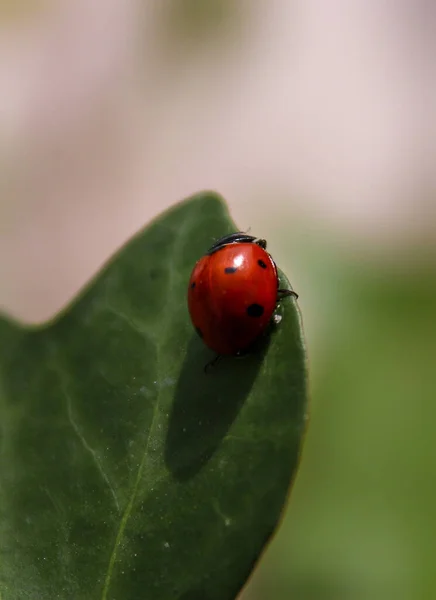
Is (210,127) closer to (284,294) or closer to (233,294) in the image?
(233,294)

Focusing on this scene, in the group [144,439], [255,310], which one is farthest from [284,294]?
[144,439]

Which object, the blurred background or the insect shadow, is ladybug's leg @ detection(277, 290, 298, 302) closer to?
the insect shadow

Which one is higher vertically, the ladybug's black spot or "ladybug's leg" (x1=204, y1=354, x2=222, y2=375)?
"ladybug's leg" (x1=204, y1=354, x2=222, y2=375)

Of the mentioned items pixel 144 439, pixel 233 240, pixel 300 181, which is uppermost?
pixel 233 240

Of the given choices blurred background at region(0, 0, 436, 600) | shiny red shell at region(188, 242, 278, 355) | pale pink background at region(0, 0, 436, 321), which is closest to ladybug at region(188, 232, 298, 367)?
shiny red shell at region(188, 242, 278, 355)

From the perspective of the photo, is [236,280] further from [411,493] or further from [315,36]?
[315,36]

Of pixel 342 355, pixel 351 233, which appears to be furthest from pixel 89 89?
pixel 342 355

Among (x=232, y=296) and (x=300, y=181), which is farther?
(x=300, y=181)
